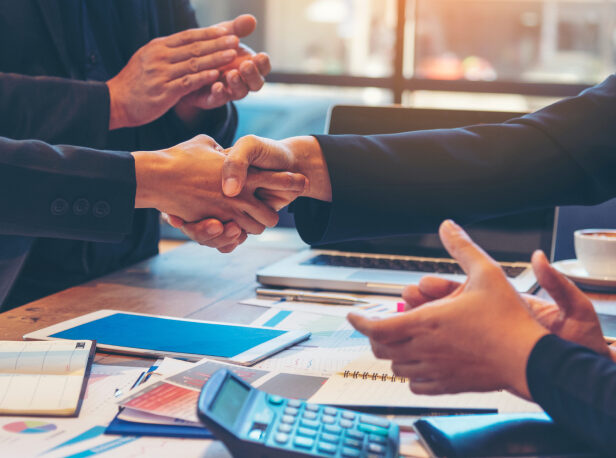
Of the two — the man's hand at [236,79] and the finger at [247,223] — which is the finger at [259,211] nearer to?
the finger at [247,223]

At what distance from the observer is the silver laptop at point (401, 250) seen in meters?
1.33

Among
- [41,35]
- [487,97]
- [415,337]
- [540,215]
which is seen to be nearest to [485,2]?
[487,97]

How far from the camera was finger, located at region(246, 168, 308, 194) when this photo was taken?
122 centimetres

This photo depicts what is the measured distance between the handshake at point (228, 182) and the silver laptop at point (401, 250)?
0.42 feet

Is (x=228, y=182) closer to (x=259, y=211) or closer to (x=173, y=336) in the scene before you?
(x=259, y=211)

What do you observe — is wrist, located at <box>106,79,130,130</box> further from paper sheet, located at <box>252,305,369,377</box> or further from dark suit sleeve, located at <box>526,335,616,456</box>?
dark suit sleeve, located at <box>526,335,616,456</box>

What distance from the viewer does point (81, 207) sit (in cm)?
112

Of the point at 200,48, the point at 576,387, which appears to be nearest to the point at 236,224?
the point at 200,48

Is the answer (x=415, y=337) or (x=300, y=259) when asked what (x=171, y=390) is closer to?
(x=415, y=337)

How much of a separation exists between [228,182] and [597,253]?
0.72m

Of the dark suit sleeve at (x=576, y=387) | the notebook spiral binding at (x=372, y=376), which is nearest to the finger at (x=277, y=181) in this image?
the notebook spiral binding at (x=372, y=376)

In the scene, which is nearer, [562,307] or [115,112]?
[562,307]

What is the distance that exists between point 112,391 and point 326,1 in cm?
349

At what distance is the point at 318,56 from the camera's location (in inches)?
154
